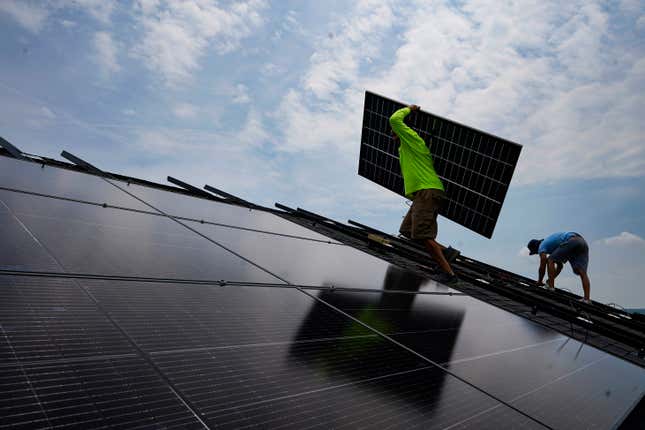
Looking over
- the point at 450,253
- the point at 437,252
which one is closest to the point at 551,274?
the point at 450,253

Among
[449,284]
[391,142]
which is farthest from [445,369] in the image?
[391,142]

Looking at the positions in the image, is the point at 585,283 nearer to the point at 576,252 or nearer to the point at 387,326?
the point at 576,252

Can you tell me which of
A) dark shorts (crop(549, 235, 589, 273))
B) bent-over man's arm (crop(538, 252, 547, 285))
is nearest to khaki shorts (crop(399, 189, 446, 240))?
dark shorts (crop(549, 235, 589, 273))

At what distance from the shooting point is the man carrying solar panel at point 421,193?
20.4 ft

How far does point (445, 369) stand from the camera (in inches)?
99.0

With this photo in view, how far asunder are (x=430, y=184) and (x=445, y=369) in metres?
4.17

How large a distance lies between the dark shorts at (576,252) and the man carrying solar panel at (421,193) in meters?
4.72

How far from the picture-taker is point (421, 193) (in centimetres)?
632

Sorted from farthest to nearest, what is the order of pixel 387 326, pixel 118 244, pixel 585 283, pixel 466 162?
pixel 466 162 → pixel 585 283 → pixel 118 244 → pixel 387 326

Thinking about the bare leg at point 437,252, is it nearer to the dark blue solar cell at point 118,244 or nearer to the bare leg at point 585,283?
the dark blue solar cell at point 118,244

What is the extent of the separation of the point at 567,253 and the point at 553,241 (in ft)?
1.70

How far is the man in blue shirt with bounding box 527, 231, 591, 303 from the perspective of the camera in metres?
9.48

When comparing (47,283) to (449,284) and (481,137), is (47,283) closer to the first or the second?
(449,284)

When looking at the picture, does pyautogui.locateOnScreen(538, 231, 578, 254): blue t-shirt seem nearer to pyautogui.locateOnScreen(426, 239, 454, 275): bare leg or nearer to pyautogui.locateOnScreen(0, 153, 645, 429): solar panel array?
pyautogui.locateOnScreen(426, 239, 454, 275): bare leg
